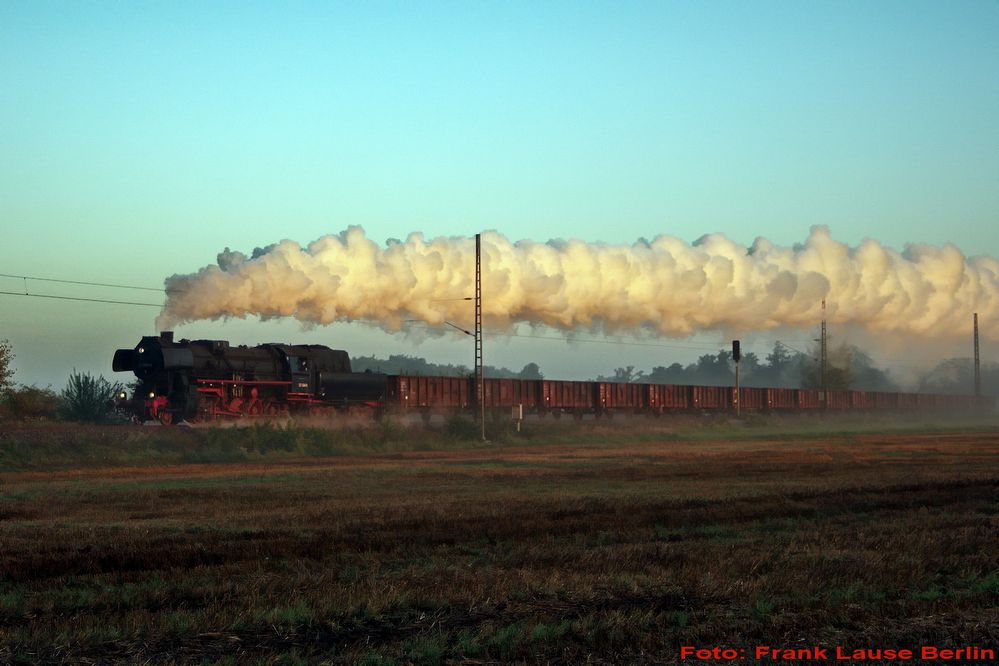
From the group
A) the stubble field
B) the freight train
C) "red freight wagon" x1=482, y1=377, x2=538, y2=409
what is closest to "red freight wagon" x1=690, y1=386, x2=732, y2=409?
the freight train

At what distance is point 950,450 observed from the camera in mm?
46938

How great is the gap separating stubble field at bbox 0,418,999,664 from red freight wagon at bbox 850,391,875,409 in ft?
258

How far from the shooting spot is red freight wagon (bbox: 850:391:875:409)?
104 metres

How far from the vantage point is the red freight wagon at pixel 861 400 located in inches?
4107

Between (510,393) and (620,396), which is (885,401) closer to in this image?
(620,396)

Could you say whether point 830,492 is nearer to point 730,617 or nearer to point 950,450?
point 730,617

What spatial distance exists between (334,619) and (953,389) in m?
171

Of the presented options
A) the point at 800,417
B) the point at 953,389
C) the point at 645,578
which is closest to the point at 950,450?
the point at 645,578

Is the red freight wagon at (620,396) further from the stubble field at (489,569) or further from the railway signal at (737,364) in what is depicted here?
the stubble field at (489,569)

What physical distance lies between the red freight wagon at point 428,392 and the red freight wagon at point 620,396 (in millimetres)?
13398

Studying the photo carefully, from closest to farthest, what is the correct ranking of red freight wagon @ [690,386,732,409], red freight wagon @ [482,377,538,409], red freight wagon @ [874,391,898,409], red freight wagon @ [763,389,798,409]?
red freight wagon @ [482,377,538,409]
red freight wagon @ [690,386,732,409]
red freight wagon @ [763,389,798,409]
red freight wagon @ [874,391,898,409]

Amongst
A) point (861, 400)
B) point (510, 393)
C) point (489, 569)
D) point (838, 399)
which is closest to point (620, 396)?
point (510, 393)

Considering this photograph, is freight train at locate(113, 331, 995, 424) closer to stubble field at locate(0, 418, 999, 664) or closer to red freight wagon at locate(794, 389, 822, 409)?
red freight wagon at locate(794, 389, 822, 409)

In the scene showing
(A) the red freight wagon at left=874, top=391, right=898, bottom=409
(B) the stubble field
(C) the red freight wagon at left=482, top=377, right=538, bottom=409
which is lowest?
→ (B) the stubble field
